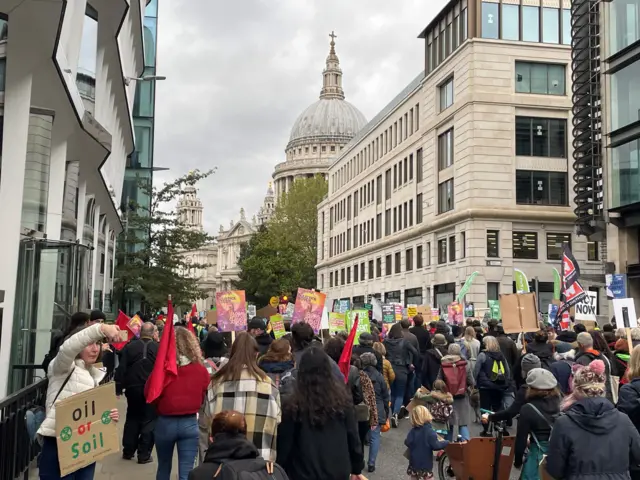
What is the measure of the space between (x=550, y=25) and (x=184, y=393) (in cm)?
4241

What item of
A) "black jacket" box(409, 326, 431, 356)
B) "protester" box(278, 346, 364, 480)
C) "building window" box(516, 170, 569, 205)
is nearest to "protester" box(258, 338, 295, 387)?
"protester" box(278, 346, 364, 480)

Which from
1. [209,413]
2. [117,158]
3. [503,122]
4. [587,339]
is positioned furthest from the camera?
[503,122]

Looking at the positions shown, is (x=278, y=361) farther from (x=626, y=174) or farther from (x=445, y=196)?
(x=445, y=196)

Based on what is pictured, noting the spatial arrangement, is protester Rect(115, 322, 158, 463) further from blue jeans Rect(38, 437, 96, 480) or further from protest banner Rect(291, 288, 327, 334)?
protest banner Rect(291, 288, 327, 334)

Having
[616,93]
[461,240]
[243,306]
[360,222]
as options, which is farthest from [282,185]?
[243,306]

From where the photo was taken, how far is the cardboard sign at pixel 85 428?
6043 mm

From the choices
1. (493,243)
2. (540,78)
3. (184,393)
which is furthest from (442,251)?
(184,393)

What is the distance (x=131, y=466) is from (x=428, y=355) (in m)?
5.27

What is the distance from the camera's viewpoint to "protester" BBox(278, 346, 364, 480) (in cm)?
541

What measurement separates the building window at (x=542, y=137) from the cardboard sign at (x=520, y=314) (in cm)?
3141

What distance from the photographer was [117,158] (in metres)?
30.5

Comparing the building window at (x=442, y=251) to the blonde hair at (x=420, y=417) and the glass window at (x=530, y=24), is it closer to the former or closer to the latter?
the glass window at (x=530, y=24)

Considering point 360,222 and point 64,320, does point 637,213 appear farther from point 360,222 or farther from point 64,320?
point 360,222

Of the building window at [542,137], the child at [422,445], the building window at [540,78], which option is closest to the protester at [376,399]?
the child at [422,445]
